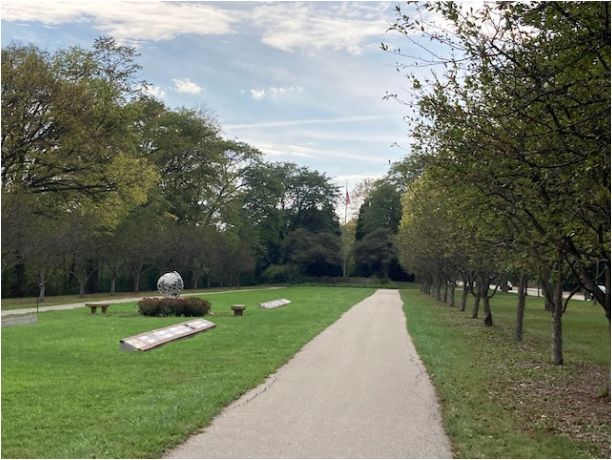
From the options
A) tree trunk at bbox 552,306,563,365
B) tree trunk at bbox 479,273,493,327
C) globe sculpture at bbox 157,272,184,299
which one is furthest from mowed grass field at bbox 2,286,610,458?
globe sculpture at bbox 157,272,184,299

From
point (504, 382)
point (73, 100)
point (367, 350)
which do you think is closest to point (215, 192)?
point (73, 100)

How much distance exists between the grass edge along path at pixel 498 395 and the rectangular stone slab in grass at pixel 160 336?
6.07 meters

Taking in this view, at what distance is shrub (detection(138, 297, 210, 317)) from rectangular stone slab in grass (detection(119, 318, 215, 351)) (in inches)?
158

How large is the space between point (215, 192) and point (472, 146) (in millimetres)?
55195

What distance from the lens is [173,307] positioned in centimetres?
2239

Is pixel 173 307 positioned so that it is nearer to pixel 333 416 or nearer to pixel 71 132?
pixel 71 132

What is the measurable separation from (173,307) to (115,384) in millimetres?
13436

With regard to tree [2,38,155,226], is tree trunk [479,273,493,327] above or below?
below

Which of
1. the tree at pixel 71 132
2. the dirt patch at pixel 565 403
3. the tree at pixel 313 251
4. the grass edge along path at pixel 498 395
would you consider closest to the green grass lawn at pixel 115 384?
the grass edge along path at pixel 498 395

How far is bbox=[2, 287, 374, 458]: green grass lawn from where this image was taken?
6191 mm

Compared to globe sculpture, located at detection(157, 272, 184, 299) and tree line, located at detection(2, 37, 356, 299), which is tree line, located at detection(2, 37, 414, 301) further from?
globe sculpture, located at detection(157, 272, 184, 299)

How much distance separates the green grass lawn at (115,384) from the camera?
6191 mm

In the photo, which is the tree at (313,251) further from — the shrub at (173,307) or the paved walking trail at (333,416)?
the paved walking trail at (333,416)

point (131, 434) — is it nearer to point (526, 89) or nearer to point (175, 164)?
point (526, 89)
